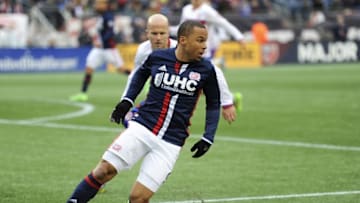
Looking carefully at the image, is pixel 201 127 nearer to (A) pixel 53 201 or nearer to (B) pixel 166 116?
(A) pixel 53 201

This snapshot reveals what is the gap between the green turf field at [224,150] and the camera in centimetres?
1009

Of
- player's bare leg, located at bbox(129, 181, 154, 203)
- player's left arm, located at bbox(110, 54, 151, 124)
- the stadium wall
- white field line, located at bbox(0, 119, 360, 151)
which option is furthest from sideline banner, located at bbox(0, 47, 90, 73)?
player's bare leg, located at bbox(129, 181, 154, 203)

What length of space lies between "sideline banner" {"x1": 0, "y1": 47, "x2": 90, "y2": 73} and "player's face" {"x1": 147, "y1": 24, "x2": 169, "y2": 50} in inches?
974

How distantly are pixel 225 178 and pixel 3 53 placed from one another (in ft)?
81.1

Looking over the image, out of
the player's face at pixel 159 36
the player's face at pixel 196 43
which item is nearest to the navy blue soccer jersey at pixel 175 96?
the player's face at pixel 196 43

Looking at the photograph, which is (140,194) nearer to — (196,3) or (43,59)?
(196,3)

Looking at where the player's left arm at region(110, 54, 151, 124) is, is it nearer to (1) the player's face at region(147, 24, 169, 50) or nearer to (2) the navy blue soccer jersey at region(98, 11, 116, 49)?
(1) the player's face at region(147, 24, 169, 50)

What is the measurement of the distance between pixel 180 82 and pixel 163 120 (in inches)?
14.1

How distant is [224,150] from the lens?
13.6 m

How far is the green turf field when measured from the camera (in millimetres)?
10086

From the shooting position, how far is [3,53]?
34594mm

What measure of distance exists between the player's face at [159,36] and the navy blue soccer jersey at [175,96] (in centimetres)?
198

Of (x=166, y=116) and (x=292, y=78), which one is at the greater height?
(x=166, y=116)

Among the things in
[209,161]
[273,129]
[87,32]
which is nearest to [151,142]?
[209,161]
